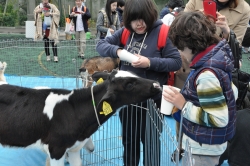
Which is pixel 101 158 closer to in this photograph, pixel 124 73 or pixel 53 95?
pixel 53 95

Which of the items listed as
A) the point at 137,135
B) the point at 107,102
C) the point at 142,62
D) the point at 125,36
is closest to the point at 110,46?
the point at 125,36

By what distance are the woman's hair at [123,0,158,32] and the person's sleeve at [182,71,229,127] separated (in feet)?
2.85

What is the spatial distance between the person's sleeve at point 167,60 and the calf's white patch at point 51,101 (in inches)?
31.9

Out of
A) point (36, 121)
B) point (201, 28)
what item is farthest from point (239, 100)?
point (36, 121)

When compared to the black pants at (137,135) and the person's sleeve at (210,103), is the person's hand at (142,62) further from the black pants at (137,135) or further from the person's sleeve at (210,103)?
the person's sleeve at (210,103)

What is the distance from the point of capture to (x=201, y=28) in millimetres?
1810

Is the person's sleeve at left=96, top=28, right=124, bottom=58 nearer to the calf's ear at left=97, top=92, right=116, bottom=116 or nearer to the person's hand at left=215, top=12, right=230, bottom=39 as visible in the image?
the calf's ear at left=97, top=92, right=116, bottom=116

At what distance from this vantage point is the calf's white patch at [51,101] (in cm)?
268

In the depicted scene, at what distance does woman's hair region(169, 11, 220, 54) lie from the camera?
5.93 feet

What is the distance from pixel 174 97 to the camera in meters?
1.82

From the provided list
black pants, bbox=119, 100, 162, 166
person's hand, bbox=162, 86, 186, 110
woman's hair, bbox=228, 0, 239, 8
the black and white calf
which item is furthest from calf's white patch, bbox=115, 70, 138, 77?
woman's hair, bbox=228, 0, 239, 8

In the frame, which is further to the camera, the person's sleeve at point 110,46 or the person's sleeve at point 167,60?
the person's sleeve at point 110,46

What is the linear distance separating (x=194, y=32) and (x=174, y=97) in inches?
15.6

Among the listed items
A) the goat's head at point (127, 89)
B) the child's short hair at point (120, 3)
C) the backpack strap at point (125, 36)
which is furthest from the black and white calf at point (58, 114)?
the child's short hair at point (120, 3)
